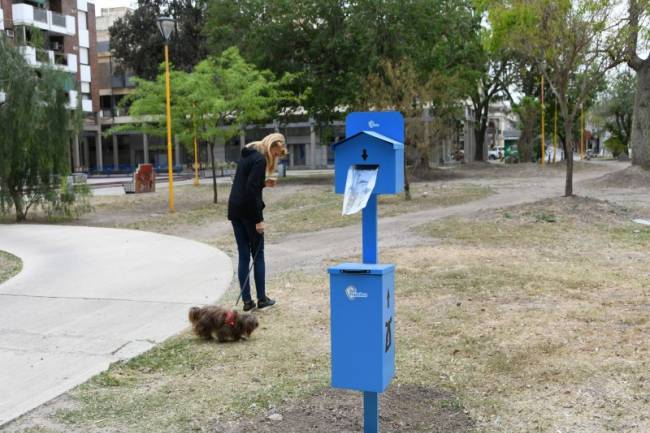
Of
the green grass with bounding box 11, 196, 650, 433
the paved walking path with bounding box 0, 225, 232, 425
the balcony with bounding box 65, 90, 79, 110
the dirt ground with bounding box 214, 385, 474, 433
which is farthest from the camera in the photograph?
the balcony with bounding box 65, 90, 79, 110

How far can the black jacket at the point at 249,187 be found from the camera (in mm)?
6391

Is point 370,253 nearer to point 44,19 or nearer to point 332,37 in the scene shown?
point 332,37

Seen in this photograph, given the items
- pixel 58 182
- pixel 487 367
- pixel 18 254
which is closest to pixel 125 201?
pixel 58 182

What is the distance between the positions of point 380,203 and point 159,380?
14772mm

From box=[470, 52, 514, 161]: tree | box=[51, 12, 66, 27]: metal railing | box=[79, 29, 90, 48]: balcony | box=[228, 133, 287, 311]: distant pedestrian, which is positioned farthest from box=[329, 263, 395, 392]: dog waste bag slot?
box=[79, 29, 90, 48]: balcony

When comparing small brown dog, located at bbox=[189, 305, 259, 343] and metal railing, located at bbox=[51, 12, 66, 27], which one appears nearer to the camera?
small brown dog, located at bbox=[189, 305, 259, 343]

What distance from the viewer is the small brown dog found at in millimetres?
5469

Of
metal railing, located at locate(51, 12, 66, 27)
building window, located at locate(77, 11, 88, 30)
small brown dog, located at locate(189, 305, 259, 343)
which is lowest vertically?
small brown dog, located at locate(189, 305, 259, 343)

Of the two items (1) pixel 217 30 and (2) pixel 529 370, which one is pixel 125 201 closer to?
(1) pixel 217 30

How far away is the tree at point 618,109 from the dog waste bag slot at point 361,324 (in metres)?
57.3

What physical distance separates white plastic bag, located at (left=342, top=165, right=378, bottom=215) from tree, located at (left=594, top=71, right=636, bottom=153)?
188 feet

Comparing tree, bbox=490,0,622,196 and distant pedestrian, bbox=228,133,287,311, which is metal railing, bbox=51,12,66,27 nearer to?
tree, bbox=490,0,622,196

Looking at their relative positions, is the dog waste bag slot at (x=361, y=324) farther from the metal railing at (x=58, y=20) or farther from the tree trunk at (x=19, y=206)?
the metal railing at (x=58, y=20)

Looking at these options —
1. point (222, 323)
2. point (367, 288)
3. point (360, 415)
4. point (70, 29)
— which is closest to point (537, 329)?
point (360, 415)
